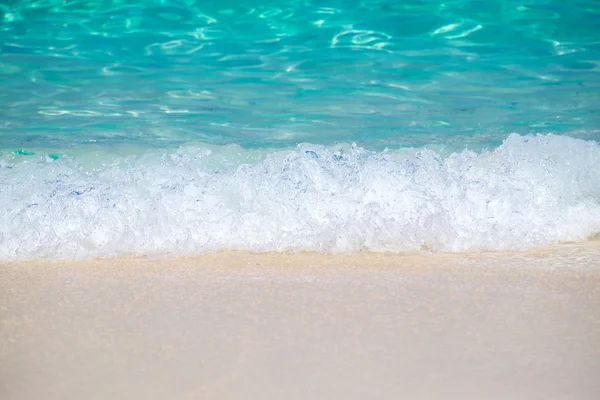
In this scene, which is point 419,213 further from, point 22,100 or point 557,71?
point 22,100

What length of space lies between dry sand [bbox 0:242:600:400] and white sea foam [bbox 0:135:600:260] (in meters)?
0.32

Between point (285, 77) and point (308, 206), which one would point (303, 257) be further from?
point (285, 77)

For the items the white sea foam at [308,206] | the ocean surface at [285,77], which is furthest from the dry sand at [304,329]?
the ocean surface at [285,77]

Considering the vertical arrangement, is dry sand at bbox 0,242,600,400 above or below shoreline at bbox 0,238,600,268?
above

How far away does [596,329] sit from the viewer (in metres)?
2.08

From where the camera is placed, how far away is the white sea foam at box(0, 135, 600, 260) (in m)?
3.43

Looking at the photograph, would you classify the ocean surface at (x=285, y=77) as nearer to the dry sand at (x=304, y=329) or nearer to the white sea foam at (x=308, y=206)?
the white sea foam at (x=308, y=206)

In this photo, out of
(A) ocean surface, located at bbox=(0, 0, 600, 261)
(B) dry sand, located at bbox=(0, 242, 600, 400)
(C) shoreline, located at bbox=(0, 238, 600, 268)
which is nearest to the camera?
(B) dry sand, located at bbox=(0, 242, 600, 400)

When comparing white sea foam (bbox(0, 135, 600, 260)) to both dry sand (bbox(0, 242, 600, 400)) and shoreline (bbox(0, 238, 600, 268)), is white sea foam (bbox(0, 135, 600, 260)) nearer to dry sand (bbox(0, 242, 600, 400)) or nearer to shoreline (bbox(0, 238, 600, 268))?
shoreline (bbox(0, 238, 600, 268))

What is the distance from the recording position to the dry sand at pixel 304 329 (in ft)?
5.50

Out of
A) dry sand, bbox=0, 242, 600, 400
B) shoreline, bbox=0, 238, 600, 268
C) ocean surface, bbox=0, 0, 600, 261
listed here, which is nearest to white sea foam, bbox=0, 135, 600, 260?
shoreline, bbox=0, 238, 600, 268

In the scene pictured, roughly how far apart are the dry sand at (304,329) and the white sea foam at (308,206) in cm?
32

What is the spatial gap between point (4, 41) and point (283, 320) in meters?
4.65

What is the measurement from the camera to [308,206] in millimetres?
3613
